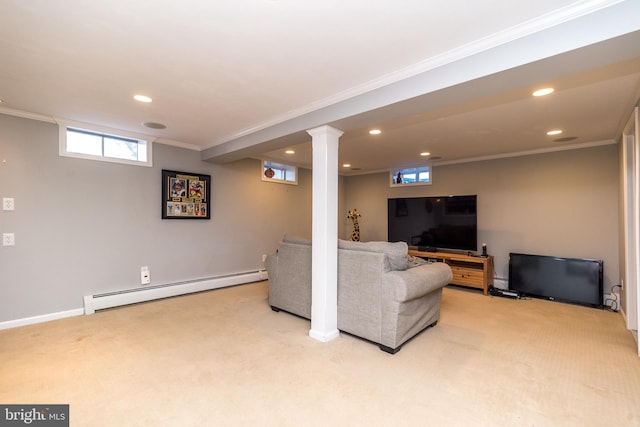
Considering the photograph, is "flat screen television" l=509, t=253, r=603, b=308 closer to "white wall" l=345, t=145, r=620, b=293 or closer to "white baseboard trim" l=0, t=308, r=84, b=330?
"white wall" l=345, t=145, r=620, b=293

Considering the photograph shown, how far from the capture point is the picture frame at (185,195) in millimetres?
4273

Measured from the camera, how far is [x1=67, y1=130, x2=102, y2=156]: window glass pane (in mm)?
3539

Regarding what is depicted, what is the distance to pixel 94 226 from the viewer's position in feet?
12.1

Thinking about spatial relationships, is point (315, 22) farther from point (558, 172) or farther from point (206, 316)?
point (558, 172)

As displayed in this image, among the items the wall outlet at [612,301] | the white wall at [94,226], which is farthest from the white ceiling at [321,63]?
the wall outlet at [612,301]

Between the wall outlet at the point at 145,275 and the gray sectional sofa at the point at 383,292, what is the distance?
2.34 metres

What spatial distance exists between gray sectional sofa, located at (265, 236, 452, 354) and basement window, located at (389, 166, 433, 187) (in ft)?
10.0

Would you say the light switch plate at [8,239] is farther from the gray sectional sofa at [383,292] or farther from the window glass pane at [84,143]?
the gray sectional sofa at [383,292]

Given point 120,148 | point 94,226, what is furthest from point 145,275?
point 120,148

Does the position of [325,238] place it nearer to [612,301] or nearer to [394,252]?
[394,252]

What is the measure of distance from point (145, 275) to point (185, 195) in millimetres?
1253

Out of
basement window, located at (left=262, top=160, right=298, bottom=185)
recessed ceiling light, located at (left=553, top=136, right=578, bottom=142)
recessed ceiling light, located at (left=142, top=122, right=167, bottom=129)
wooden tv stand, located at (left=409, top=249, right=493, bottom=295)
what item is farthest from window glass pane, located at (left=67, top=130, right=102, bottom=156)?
recessed ceiling light, located at (left=553, top=136, right=578, bottom=142)

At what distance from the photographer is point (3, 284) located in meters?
3.08

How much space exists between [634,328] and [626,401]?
1706 millimetres
